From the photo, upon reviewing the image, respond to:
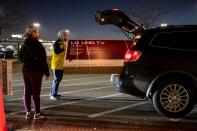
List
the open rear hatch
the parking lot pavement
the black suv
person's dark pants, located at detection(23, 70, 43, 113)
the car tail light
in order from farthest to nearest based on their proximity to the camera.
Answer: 1. the open rear hatch
2. the car tail light
3. the black suv
4. person's dark pants, located at detection(23, 70, 43, 113)
5. the parking lot pavement

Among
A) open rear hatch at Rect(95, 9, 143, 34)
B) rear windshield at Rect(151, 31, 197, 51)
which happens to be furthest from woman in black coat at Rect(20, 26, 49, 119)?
open rear hatch at Rect(95, 9, 143, 34)

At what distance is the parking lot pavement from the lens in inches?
310

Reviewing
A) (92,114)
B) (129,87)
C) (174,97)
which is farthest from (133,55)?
(92,114)

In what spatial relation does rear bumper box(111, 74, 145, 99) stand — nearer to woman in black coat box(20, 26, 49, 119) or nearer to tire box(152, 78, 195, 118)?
tire box(152, 78, 195, 118)

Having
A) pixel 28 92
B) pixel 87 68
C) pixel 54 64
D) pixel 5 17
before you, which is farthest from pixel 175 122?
pixel 5 17

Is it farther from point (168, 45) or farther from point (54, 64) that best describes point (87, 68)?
point (168, 45)

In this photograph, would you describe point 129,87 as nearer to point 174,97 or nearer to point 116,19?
point 174,97

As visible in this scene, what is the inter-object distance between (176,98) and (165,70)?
0.57 m

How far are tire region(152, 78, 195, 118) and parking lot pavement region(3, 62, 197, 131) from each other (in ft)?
0.59

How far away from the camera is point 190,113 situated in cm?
922

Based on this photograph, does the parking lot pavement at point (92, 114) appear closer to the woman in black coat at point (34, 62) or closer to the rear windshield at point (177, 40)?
the woman in black coat at point (34, 62)

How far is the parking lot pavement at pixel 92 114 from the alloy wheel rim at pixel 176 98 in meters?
0.25

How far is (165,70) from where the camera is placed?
8727mm

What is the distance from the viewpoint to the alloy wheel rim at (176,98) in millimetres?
8703
